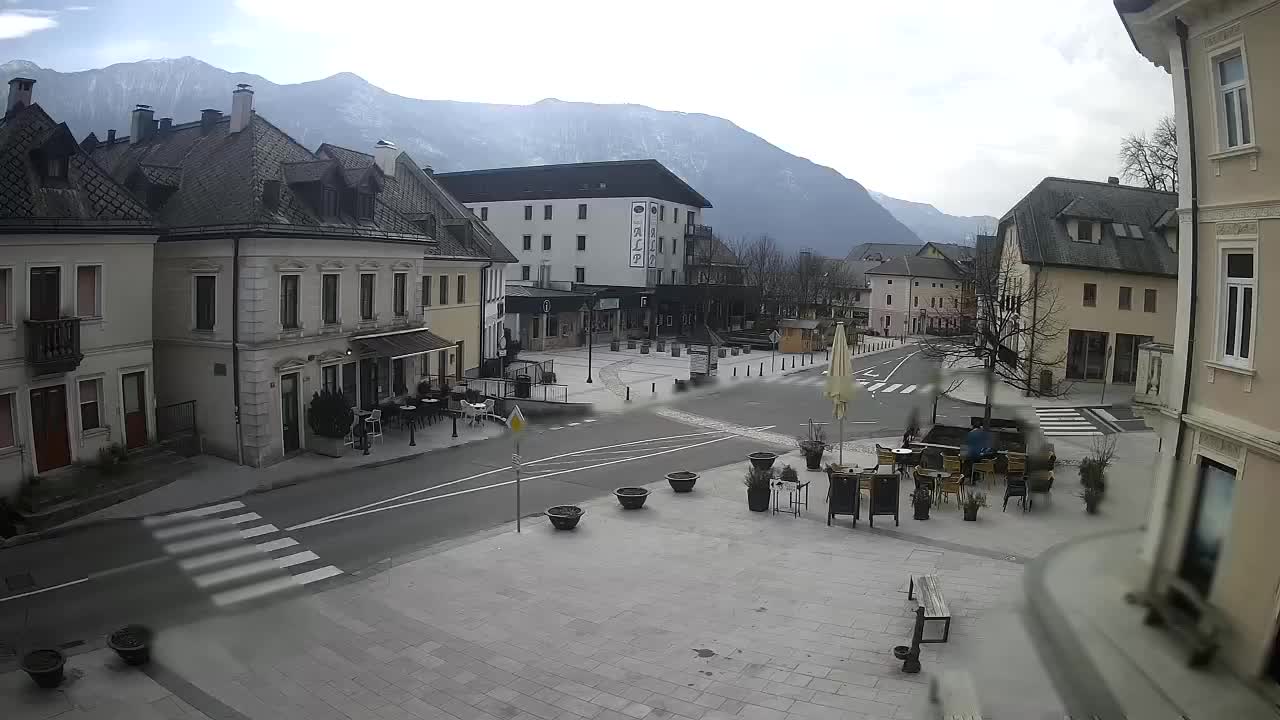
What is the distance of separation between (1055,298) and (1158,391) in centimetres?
3159

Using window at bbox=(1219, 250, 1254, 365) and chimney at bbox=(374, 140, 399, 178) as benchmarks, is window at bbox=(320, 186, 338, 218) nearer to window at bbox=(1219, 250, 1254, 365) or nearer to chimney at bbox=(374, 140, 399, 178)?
chimney at bbox=(374, 140, 399, 178)

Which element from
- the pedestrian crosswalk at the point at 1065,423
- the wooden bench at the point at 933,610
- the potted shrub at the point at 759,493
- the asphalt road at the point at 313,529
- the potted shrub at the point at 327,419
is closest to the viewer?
the wooden bench at the point at 933,610

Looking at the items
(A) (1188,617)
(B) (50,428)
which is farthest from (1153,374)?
(B) (50,428)

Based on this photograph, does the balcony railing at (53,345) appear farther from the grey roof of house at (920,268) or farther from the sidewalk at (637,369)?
the grey roof of house at (920,268)

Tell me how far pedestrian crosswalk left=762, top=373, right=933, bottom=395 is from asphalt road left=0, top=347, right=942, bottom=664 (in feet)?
44.4

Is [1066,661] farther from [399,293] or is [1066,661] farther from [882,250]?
[882,250]

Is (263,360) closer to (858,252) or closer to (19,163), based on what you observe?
(19,163)

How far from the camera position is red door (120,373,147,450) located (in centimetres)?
2138

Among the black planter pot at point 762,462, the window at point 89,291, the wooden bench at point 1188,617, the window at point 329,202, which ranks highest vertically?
the window at point 329,202

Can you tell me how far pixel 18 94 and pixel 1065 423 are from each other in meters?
35.3

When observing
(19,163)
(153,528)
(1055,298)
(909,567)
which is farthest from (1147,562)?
(1055,298)

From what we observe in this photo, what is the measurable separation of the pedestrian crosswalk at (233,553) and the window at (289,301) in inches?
263

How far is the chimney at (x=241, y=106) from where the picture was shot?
1041 inches

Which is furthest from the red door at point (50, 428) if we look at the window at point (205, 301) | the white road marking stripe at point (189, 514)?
the window at point (205, 301)
